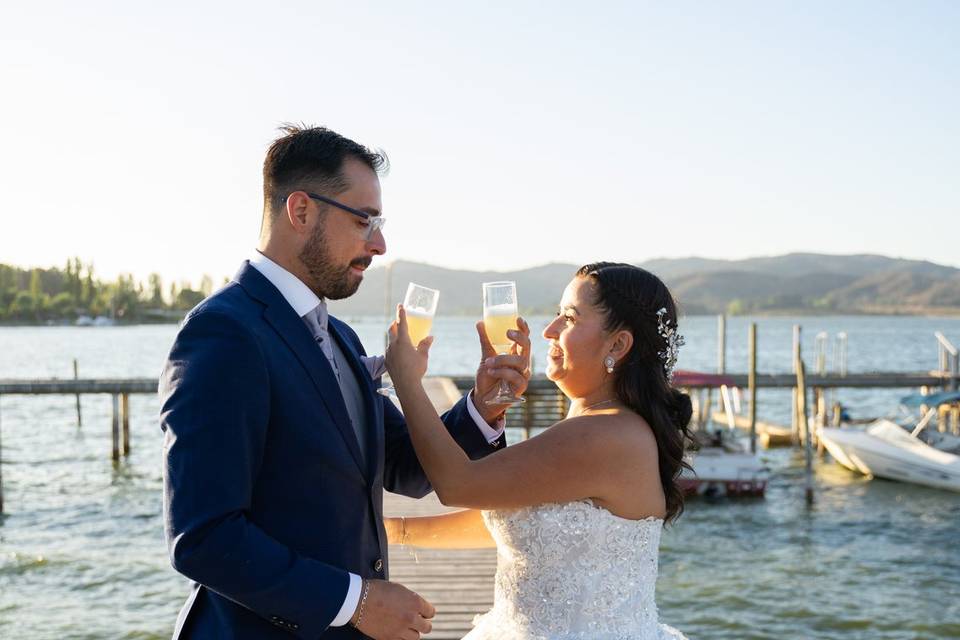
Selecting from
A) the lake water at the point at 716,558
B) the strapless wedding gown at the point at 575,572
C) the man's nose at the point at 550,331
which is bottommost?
the lake water at the point at 716,558

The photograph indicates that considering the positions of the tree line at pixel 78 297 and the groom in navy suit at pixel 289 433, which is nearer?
the groom in navy suit at pixel 289 433

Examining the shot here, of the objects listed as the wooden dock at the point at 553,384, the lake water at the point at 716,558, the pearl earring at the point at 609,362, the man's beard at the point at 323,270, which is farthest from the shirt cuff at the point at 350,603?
the wooden dock at the point at 553,384

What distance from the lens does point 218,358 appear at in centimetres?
222

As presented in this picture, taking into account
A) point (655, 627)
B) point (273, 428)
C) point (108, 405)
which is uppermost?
point (273, 428)

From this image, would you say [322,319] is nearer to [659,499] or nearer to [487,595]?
[659,499]

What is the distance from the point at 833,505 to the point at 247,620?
19.3 metres

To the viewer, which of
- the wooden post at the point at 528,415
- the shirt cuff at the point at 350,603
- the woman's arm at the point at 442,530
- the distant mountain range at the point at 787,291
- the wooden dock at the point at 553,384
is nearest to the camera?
the shirt cuff at the point at 350,603

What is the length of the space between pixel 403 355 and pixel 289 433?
513 mm

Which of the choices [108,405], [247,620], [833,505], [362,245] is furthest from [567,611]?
[108,405]

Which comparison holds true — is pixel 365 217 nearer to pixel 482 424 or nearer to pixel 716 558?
pixel 482 424

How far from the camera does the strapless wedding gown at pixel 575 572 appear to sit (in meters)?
2.96

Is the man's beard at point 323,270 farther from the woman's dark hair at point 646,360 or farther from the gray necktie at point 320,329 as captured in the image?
the woman's dark hair at point 646,360

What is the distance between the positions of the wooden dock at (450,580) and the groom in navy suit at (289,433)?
2.89 metres

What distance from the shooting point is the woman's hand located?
8.91 feet
